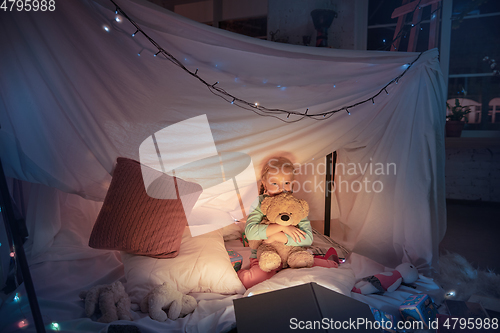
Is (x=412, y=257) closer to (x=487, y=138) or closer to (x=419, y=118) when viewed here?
(x=419, y=118)

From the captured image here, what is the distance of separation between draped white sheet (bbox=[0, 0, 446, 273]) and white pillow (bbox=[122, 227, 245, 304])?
0.59 metres

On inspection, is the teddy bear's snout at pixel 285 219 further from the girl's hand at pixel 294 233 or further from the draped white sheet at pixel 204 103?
the draped white sheet at pixel 204 103

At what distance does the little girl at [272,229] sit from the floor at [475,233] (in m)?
1.34

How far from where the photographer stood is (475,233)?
9.06 ft

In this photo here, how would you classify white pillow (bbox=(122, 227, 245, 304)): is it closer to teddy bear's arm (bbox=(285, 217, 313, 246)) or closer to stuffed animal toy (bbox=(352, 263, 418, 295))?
teddy bear's arm (bbox=(285, 217, 313, 246))

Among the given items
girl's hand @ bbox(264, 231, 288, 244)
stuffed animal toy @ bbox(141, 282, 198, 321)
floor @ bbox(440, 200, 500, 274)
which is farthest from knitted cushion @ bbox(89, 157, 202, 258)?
floor @ bbox(440, 200, 500, 274)

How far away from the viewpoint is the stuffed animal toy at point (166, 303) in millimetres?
1337

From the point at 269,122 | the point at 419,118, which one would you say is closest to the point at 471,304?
the point at 419,118

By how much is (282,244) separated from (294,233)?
99 mm

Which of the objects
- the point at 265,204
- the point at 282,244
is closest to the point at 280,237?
the point at 282,244

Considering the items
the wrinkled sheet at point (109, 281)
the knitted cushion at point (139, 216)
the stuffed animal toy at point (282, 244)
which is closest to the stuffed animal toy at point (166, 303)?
the wrinkled sheet at point (109, 281)

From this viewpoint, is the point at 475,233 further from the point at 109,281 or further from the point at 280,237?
the point at 109,281

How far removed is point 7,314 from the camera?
124cm

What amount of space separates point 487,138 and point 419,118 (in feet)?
5.82
